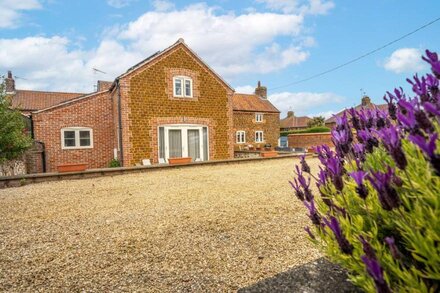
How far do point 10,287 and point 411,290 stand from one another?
3.81 metres

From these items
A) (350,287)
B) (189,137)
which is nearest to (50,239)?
(350,287)

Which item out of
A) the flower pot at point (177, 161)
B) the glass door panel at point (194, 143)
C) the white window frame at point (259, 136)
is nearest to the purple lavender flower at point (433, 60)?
the flower pot at point (177, 161)

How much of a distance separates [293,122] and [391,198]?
62.5 m

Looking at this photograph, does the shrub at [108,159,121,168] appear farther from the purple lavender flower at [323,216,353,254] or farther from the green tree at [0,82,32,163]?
the purple lavender flower at [323,216,353,254]

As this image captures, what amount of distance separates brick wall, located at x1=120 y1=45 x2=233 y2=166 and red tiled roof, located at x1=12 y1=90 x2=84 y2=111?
22330 millimetres

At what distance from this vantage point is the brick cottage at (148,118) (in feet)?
54.3

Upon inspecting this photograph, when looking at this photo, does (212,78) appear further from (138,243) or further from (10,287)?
(10,287)

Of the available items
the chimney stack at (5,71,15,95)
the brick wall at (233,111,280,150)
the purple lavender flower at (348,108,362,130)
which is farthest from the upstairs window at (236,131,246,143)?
the purple lavender flower at (348,108,362,130)

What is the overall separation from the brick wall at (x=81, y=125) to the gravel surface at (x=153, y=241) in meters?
9.23

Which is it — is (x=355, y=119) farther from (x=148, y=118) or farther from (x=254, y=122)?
(x=254, y=122)

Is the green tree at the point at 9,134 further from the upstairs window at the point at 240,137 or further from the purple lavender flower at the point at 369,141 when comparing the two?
the upstairs window at the point at 240,137

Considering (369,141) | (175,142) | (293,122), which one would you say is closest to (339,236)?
(369,141)

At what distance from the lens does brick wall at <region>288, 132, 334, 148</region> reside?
1048 inches

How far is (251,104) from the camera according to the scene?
3766 cm
